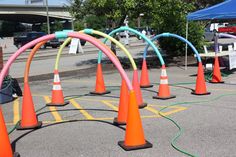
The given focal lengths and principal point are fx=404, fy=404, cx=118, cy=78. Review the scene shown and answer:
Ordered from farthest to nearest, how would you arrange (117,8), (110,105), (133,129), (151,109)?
(117,8) < (110,105) < (151,109) < (133,129)

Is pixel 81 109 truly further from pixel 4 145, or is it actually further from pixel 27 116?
pixel 4 145

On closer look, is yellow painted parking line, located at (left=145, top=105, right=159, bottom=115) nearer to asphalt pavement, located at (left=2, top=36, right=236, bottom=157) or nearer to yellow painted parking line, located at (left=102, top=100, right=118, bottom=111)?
asphalt pavement, located at (left=2, top=36, right=236, bottom=157)

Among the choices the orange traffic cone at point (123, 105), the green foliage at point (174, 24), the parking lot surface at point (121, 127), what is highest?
the green foliage at point (174, 24)

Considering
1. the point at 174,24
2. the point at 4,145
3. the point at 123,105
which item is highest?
the point at 174,24

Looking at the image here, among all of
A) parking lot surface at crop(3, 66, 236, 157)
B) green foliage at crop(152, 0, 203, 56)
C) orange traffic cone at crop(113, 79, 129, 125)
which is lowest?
parking lot surface at crop(3, 66, 236, 157)

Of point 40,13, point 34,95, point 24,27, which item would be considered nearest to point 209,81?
point 34,95

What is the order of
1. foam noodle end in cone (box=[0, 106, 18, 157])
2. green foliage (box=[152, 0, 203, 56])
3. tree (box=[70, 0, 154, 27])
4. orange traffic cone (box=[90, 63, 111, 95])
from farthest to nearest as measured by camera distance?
green foliage (box=[152, 0, 203, 56]) → tree (box=[70, 0, 154, 27]) → orange traffic cone (box=[90, 63, 111, 95]) → foam noodle end in cone (box=[0, 106, 18, 157])

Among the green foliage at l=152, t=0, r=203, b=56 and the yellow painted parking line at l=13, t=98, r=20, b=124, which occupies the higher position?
the green foliage at l=152, t=0, r=203, b=56


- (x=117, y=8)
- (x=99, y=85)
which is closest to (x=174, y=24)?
(x=117, y=8)

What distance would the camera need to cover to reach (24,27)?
12425 cm

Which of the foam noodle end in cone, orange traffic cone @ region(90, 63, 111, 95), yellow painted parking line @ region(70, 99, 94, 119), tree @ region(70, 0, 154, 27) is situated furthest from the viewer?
tree @ region(70, 0, 154, 27)

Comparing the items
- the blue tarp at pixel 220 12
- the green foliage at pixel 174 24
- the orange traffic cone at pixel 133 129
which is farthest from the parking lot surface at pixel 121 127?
the green foliage at pixel 174 24

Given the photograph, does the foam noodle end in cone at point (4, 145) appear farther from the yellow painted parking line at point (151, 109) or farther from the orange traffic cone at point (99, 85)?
the orange traffic cone at point (99, 85)

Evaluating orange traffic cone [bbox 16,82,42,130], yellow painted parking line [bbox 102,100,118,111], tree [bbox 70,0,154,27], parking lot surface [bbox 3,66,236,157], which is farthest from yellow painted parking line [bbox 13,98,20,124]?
tree [bbox 70,0,154,27]
